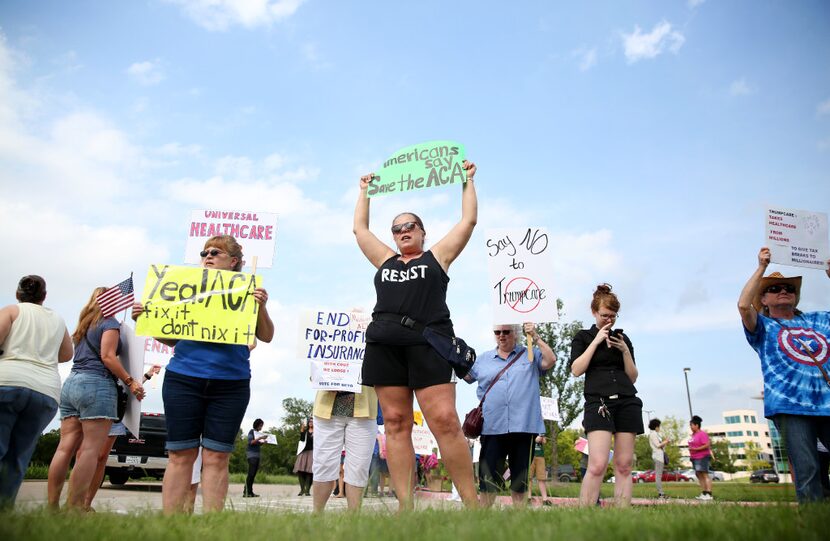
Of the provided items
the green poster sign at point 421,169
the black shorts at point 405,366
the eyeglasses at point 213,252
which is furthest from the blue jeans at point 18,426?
the green poster sign at point 421,169

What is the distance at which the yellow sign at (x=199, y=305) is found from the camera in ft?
16.4

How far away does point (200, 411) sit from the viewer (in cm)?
463

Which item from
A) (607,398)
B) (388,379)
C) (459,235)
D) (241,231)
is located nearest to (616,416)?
(607,398)

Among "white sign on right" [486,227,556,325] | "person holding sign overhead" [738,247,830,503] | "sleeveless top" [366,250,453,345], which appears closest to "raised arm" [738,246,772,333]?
"person holding sign overhead" [738,247,830,503]

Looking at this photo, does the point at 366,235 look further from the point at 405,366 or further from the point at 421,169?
the point at 405,366

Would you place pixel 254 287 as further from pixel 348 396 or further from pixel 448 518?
pixel 448 518

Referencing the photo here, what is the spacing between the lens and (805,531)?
8.09 feet

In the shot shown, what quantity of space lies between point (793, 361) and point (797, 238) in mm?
2006

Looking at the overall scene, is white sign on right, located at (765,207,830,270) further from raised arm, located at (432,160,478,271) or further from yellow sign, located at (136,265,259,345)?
yellow sign, located at (136,265,259,345)

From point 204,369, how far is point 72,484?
2013mm

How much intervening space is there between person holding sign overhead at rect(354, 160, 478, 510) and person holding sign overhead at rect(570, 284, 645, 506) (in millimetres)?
2121

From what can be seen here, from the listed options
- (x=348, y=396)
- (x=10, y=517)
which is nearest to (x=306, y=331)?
(x=348, y=396)

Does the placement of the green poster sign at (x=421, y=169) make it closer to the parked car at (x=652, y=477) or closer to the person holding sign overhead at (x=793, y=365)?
the person holding sign overhead at (x=793, y=365)

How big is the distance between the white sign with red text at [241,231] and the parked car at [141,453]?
7537 millimetres
